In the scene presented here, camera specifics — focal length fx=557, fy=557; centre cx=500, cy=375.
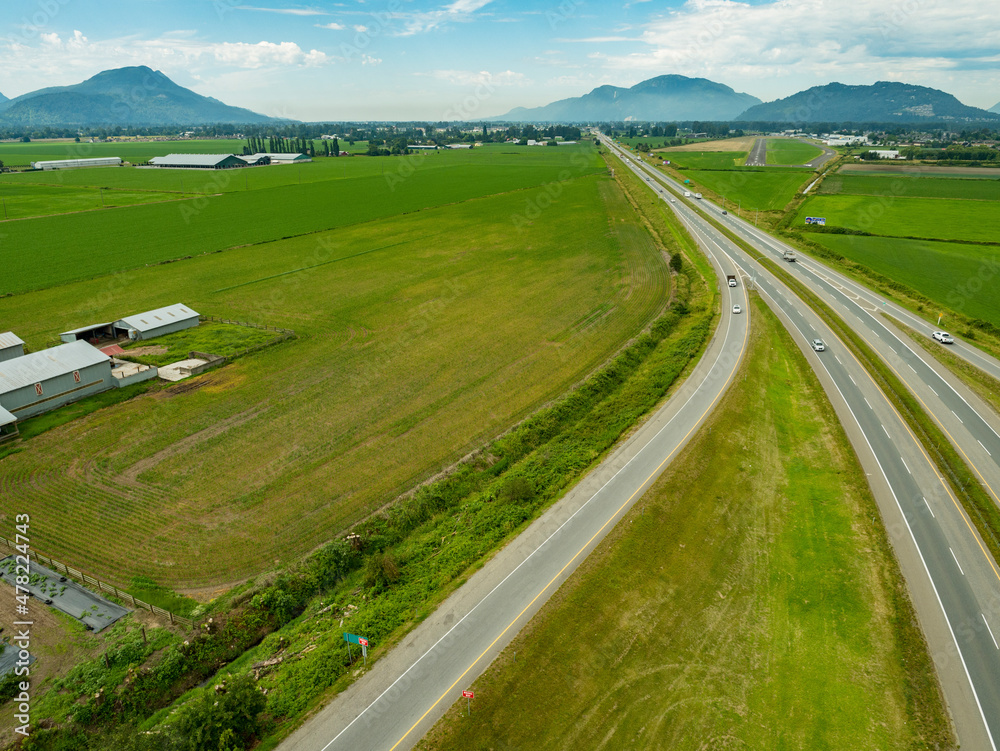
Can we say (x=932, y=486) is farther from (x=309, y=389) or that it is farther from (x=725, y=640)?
(x=309, y=389)

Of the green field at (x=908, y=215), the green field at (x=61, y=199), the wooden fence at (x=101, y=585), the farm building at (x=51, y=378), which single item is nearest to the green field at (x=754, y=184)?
the green field at (x=908, y=215)

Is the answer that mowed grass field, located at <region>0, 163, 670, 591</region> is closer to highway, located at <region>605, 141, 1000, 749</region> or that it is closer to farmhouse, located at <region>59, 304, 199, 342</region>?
farmhouse, located at <region>59, 304, 199, 342</region>

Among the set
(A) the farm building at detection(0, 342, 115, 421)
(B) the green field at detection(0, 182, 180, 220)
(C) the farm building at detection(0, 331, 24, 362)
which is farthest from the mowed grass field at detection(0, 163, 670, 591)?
(B) the green field at detection(0, 182, 180, 220)

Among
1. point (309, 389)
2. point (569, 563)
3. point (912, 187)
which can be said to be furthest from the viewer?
point (912, 187)

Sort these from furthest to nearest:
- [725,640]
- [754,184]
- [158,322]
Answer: [754,184] < [158,322] < [725,640]

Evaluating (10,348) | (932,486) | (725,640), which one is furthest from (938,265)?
(10,348)

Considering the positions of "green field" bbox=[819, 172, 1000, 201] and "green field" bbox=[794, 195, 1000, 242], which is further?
"green field" bbox=[819, 172, 1000, 201]
